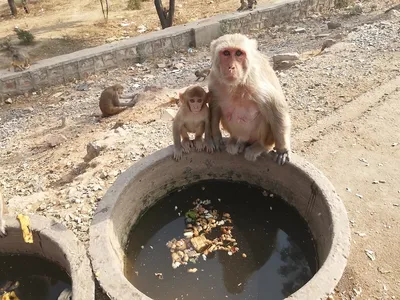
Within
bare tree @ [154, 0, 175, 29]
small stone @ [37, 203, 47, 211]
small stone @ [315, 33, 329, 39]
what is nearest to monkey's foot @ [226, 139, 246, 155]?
small stone @ [37, 203, 47, 211]

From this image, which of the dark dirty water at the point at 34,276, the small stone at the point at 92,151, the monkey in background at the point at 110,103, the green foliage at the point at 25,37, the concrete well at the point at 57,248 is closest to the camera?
the concrete well at the point at 57,248

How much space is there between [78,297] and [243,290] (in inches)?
58.0

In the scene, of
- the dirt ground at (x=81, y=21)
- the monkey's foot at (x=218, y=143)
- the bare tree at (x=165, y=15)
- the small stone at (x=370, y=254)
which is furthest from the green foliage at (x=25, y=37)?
the small stone at (x=370, y=254)

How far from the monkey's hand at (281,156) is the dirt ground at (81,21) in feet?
30.6

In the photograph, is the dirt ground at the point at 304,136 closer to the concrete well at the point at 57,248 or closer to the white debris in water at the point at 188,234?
the concrete well at the point at 57,248

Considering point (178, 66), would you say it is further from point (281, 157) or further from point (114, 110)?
point (281, 157)

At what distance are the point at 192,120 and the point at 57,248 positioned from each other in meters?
1.82

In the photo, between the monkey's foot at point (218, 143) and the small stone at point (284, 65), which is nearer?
the monkey's foot at point (218, 143)

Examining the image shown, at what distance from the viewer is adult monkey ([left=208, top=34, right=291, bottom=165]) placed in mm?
3672

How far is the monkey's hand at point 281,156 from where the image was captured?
413cm

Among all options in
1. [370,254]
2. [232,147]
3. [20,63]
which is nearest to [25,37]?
[20,63]

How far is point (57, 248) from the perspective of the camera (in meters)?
3.58

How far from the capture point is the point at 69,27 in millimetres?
13602

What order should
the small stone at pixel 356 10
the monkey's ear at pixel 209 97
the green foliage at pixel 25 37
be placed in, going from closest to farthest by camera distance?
the monkey's ear at pixel 209 97
the green foliage at pixel 25 37
the small stone at pixel 356 10
